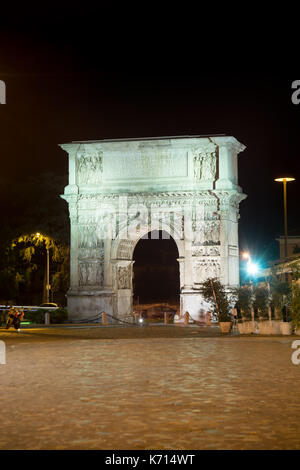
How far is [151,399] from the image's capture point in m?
10.3

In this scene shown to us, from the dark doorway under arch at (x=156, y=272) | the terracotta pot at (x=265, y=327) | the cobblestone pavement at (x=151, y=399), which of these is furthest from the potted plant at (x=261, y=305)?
the dark doorway under arch at (x=156, y=272)

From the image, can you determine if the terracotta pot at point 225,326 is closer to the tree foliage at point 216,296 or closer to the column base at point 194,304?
the tree foliage at point 216,296

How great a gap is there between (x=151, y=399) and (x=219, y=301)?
18830 mm

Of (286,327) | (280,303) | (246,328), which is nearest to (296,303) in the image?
(286,327)

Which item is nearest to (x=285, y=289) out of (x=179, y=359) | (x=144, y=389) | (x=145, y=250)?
(x=179, y=359)

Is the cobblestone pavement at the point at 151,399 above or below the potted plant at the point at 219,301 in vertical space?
below

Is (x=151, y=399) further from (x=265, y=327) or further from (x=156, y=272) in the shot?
(x=156, y=272)

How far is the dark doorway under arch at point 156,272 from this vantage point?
57844mm

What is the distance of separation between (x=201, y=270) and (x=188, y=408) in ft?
83.2

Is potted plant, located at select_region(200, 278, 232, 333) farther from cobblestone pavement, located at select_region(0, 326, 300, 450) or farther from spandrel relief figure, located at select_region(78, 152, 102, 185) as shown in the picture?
spandrel relief figure, located at select_region(78, 152, 102, 185)

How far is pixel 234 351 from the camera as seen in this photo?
61.3ft

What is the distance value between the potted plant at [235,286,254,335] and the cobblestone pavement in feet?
25.2

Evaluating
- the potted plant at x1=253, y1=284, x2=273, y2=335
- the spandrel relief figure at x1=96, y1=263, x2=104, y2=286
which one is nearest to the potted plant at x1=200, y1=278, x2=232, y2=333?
the potted plant at x1=253, y1=284, x2=273, y2=335

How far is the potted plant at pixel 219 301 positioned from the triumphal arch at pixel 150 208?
12.3 feet
